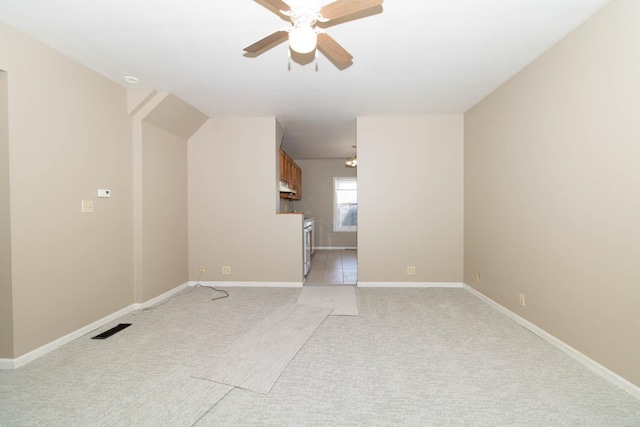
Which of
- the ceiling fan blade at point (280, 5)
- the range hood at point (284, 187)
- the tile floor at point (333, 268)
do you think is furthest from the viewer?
the range hood at point (284, 187)

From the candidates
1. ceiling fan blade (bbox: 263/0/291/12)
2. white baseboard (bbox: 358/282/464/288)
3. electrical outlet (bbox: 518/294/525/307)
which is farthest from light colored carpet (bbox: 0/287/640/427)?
ceiling fan blade (bbox: 263/0/291/12)

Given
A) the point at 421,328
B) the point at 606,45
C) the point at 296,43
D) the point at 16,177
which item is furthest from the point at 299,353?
the point at 606,45

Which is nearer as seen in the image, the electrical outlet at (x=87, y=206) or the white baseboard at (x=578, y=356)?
the white baseboard at (x=578, y=356)

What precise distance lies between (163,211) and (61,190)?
4.20 feet

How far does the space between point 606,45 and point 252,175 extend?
376cm

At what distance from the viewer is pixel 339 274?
204 inches

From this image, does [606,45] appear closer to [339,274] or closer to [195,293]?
[339,274]

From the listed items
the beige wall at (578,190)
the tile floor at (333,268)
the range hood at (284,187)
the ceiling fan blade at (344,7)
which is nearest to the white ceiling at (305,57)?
the ceiling fan blade at (344,7)

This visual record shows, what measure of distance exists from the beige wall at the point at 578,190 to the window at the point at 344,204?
16.5 ft

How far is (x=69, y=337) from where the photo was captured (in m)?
2.51

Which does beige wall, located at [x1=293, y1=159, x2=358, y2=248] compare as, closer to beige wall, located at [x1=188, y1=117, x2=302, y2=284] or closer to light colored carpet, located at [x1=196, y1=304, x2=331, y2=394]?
beige wall, located at [x1=188, y1=117, x2=302, y2=284]

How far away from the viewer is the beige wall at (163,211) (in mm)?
3412

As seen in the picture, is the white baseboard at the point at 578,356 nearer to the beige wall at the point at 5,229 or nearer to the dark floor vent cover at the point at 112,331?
the dark floor vent cover at the point at 112,331

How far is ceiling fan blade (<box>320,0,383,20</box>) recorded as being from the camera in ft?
4.74
